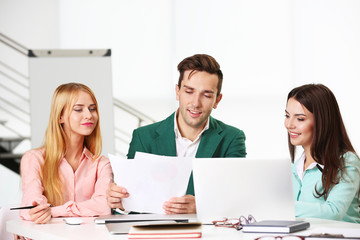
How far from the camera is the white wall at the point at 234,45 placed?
18.0ft

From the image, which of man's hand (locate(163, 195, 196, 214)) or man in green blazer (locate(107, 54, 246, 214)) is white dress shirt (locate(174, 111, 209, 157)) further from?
man's hand (locate(163, 195, 196, 214))

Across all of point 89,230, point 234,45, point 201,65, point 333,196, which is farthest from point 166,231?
point 234,45

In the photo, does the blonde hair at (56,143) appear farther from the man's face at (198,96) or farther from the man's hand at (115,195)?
the man's face at (198,96)

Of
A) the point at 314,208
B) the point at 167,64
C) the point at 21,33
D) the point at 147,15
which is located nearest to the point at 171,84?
the point at 167,64

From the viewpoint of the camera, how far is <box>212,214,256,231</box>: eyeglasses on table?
175 cm

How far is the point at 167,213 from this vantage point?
79.9 inches

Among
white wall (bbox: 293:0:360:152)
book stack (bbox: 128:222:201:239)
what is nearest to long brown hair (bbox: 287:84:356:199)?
book stack (bbox: 128:222:201:239)

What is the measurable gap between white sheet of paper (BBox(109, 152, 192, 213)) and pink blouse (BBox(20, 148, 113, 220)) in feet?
0.88

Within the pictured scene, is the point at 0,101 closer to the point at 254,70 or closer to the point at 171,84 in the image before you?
the point at 171,84

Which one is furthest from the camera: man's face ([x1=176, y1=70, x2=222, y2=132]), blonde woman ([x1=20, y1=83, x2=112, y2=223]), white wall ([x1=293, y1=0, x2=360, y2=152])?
white wall ([x1=293, y1=0, x2=360, y2=152])

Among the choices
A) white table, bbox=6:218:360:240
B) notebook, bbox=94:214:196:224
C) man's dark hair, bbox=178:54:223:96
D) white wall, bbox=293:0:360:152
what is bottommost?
white table, bbox=6:218:360:240

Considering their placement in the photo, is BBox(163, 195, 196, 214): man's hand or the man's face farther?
the man's face

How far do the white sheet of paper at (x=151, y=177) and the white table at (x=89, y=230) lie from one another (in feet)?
0.63

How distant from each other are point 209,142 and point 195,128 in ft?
0.37
